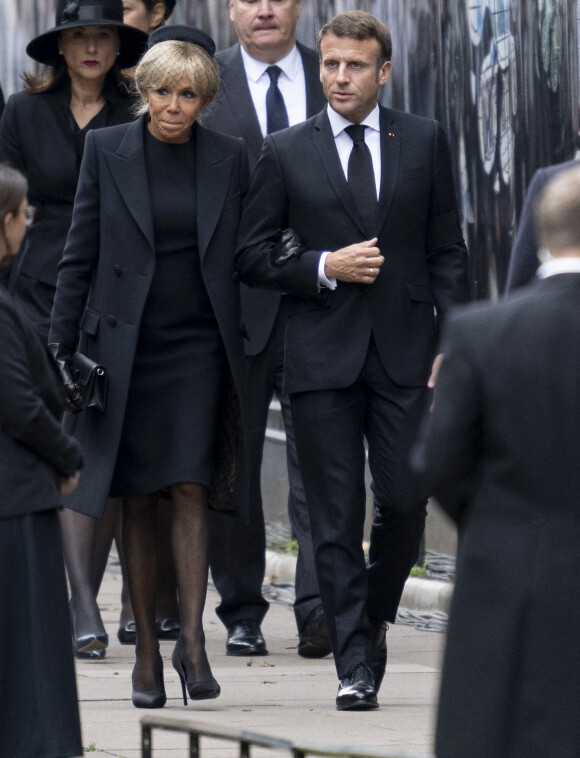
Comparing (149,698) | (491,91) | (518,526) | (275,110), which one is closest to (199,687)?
(149,698)

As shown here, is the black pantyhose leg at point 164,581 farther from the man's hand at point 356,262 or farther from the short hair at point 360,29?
the short hair at point 360,29

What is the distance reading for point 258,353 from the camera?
24.8 ft

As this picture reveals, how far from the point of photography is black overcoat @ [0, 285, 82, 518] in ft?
15.6


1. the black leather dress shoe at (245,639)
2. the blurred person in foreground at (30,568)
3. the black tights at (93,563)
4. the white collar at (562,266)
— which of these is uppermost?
the white collar at (562,266)

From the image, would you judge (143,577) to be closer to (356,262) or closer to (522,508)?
(356,262)

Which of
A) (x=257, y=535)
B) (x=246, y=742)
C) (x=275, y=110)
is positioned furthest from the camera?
(x=257, y=535)

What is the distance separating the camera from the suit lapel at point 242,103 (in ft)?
25.1

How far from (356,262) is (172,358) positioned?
733 millimetres

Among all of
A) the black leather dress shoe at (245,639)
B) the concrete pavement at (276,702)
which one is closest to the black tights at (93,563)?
the concrete pavement at (276,702)

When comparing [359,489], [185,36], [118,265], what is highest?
[185,36]

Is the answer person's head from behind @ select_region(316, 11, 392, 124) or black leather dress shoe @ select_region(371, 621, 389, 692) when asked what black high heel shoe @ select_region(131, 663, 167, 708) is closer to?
black leather dress shoe @ select_region(371, 621, 389, 692)

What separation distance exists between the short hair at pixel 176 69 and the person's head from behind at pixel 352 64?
0.38m

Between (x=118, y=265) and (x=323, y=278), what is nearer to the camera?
(x=323, y=278)

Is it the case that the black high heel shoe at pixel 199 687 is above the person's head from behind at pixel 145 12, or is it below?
below
